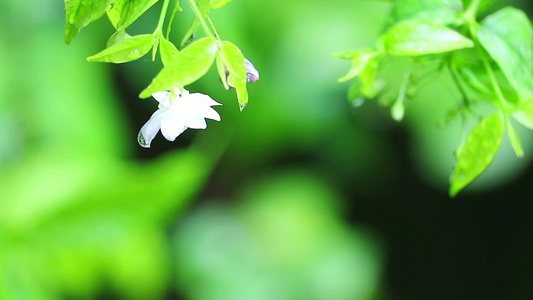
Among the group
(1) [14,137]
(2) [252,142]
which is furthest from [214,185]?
(1) [14,137]

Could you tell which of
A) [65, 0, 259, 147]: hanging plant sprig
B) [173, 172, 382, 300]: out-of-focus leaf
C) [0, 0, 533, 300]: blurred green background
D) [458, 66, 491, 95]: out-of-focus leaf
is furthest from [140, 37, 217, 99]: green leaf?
[173, 172, 382, 300]: out-of-focus leaf

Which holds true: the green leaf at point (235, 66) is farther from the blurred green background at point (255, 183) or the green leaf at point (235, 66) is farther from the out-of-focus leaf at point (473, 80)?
the blurred green background at point (255, 183)

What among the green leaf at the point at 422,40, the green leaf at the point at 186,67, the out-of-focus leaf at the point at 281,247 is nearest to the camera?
the green leaf at the point at 186,67

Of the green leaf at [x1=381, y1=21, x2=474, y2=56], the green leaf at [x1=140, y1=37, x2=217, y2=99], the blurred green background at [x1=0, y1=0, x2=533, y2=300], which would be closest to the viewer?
the green leaf at [x1=140, y1=37, x2=217, y2=99]

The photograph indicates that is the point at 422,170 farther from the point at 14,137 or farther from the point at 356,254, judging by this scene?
the point at 14,137

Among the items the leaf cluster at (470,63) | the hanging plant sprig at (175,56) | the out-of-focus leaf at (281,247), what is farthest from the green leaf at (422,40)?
the out-of-focus leaf at (281,247)

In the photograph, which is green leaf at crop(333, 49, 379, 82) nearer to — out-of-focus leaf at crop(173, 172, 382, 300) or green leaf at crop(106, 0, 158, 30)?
green leaf at crop(106, 0, 158, 30)

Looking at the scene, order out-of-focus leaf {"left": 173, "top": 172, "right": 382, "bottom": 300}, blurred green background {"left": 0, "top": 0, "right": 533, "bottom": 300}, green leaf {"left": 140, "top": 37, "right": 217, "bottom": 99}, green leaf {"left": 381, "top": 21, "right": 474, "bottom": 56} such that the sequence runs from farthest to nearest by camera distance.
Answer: out-of-focus leaf {"left": 173, "top": 172, "right": 382, "bottom": 300}
blurred green background {"left": 0, "top": 0, "right": 533, "bottom": 300}
green leaf {"left": 381, "top": 21, "right": 474, "bottom": 56}
green leaf {"left": 140, "top": 37, "right": 217, "bottom": 99}
